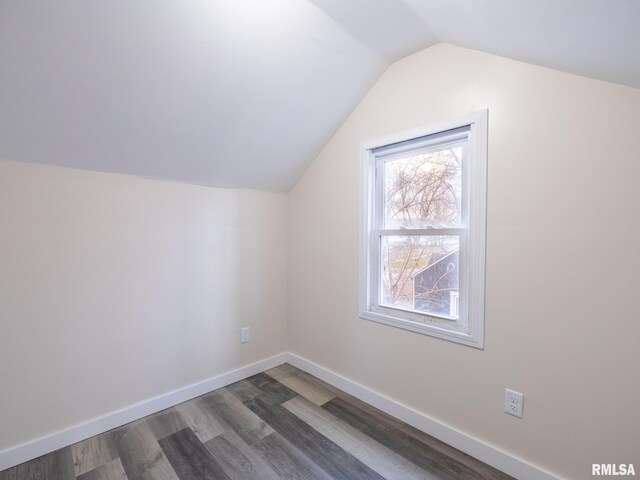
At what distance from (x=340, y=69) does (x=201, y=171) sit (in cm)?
114

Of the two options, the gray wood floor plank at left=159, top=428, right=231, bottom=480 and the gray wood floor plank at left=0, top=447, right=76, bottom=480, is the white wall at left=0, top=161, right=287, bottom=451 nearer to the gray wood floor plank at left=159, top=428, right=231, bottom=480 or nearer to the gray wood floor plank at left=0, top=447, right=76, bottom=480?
the gray wood floor plank at left=0, top=447, right=76, bottom=480

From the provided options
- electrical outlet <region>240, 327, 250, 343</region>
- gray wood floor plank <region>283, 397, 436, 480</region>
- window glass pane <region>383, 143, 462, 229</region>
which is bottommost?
gray wood floor plank <region>283, 397, 436, 480</region>

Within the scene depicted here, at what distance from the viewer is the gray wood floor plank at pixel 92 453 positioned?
155 cm

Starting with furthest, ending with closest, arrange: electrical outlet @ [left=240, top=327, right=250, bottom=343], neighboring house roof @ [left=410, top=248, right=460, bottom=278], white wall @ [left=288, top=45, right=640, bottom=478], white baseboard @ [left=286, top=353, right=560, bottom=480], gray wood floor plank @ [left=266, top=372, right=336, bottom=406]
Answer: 1. electrical outlet @ [left=240, top=327, right=250, bottom=343]
2. gray wood floor plank @ [left=266, top=372, right=336, bottom=406]
3. neighboring house roof @ [left=410, top=248, right=460, bottom=278]
4. white baseboard @ [left=286, top=353, right=560, bottom=480]
5. white wall @ [left=288, top=45, right=640, bottom=478]

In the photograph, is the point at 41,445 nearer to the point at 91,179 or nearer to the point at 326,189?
the point at 91,179

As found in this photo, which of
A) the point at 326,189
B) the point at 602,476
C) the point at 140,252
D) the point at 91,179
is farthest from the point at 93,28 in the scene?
the point at 602,476

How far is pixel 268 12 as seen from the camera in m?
1.45

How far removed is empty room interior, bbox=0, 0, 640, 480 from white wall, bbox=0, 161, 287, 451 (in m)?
0.01

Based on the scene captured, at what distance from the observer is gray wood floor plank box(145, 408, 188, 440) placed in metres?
1.82

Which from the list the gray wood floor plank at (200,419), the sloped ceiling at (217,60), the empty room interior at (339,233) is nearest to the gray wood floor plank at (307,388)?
the empty room interior at (339,233)

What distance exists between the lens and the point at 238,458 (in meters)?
1.63

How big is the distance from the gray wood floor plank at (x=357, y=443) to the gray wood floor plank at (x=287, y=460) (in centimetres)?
21

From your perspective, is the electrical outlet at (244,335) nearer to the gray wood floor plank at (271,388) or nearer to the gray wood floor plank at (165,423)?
the gray wood floor plank at (271,388)

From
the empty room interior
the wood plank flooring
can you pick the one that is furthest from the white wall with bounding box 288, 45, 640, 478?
the wood plank flooring
